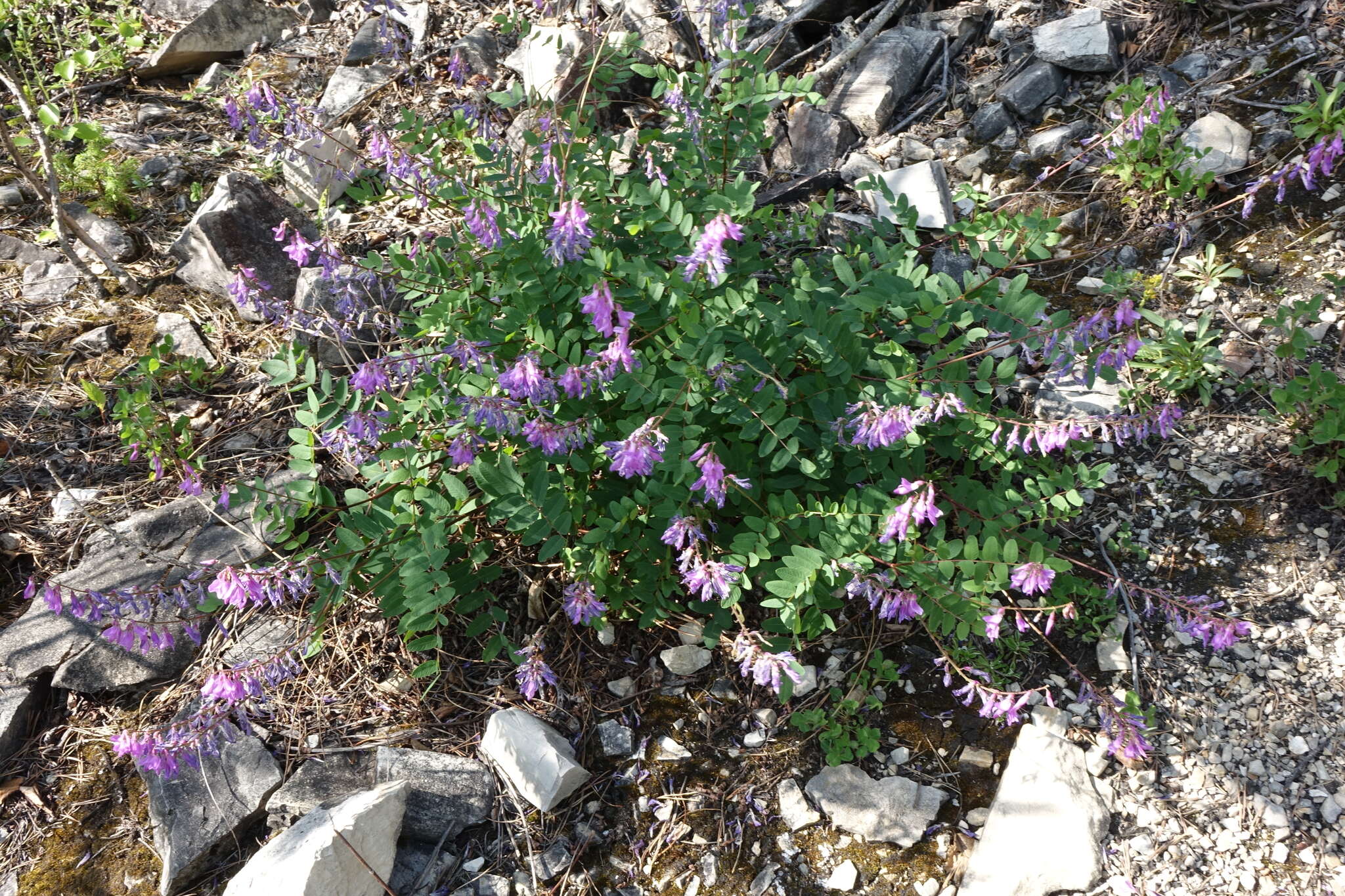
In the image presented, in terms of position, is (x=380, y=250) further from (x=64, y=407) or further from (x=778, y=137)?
(x=778, y=137)

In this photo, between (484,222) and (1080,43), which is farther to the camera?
(1080,43)

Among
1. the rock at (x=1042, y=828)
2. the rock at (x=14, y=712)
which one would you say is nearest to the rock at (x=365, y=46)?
the rock at (x=14, y=712)

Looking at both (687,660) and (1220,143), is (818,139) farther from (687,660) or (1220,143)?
(687,660)

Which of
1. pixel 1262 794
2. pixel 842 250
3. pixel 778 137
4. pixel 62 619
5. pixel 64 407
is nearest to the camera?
pixel 1262 794

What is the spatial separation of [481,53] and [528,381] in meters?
3.96

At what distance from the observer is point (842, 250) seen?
3795mm

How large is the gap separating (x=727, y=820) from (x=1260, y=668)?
1.81 metres

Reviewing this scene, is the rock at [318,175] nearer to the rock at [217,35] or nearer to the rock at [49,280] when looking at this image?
the rock at [49,280]

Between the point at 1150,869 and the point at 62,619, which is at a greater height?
the point at 62,619

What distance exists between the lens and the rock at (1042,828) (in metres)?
2.56

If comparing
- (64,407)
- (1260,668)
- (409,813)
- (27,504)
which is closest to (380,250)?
(64,407)

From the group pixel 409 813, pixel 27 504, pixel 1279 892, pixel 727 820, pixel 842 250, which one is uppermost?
pixel 27 504

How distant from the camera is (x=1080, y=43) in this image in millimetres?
4441

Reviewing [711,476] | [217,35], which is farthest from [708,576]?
[217,35]
